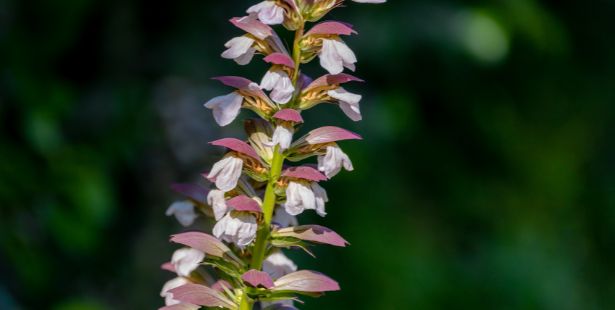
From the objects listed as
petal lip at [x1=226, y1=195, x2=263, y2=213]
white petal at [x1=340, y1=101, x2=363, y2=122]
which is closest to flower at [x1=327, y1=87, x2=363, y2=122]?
white petal at [x1=340, y1=101, x2=363, y2=122]

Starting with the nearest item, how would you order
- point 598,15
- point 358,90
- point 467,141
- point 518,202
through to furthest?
point 358,90 → point 467,141 → point 598,15 → point 518,202

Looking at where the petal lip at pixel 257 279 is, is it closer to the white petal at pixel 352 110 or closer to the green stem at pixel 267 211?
the green stem at pixel 267 211

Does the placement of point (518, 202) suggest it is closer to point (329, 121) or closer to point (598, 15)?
point (598, 15)

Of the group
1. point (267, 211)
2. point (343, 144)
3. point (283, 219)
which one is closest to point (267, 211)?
point (267, 211)

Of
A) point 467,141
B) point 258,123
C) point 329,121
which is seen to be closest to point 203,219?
point 258,123

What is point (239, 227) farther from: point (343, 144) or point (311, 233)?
point (343, 144)

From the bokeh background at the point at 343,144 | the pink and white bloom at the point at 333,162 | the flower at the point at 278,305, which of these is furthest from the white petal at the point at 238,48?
the bokeh background at the point at 343,144
